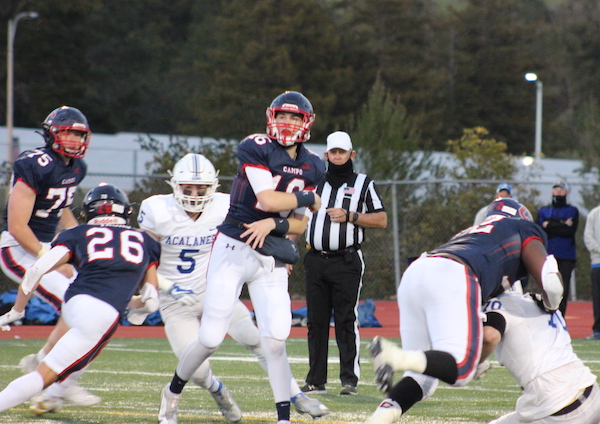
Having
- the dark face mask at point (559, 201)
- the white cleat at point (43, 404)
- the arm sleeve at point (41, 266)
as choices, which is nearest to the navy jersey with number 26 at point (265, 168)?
the arm sleeve at point (41, 266)

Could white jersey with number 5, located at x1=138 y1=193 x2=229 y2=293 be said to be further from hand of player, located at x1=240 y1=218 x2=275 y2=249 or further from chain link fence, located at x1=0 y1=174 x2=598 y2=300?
chain link fence, located at x1=0 y1=174 x2=598 y2=300

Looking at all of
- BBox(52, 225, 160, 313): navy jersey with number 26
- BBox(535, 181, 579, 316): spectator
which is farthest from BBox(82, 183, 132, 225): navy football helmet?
BBox(535, 181, 579, 316): spectator

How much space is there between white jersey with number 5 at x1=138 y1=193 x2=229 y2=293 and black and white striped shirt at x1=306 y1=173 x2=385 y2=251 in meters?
Answer: 1.32

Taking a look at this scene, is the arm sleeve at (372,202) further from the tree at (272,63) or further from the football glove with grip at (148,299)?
the tree at (272,63)

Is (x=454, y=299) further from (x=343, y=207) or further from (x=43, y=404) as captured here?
(x=343, y=207)

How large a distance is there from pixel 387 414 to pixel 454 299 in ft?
1.90

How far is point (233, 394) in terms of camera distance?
6402mm

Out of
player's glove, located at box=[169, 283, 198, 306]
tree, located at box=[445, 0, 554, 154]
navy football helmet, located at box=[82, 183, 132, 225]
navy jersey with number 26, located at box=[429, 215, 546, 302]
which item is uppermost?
tree, located at box=[445, 0, 554, 154]

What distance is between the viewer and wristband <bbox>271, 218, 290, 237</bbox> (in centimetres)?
509

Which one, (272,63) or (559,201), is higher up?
(272,63)

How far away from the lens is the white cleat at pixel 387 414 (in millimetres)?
4162

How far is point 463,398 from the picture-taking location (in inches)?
245

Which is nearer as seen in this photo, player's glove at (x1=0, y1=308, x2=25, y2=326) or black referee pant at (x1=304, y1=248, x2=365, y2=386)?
player's glove at (x1=0, y1=308, x2=25, y2=326)

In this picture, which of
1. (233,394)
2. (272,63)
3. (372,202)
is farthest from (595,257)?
(272,63)
